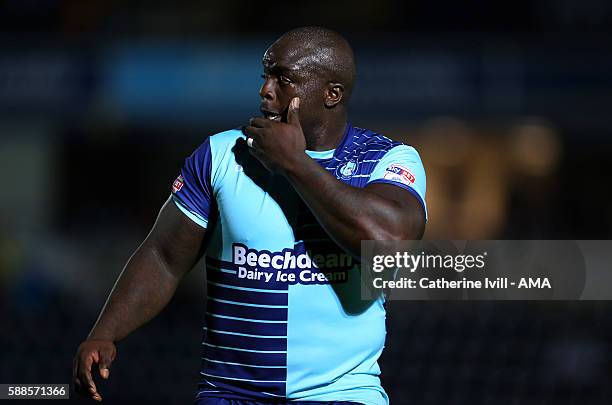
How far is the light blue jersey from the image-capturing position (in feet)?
14.3

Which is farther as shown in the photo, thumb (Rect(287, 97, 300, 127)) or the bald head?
the bald head

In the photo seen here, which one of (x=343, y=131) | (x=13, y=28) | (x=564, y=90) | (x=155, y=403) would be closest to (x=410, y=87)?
(x=564, y=90)

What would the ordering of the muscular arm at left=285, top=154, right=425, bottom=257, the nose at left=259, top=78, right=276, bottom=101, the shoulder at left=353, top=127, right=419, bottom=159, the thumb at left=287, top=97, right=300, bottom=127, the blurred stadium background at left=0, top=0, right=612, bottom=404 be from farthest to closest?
1. the blurred stadium background at left=0, top=0, right=612, bottom=404
2. the shoulder at left=353, top=127, right=419, bottom=159
3. the nose at left=259, top=78, right=276, bottom=101
4. the thumb at left=287, top=97, right=300, bottom=127
5. the muscular arm at left=285, top=154, right=425, bottom=257

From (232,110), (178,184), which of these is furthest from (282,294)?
(232,110)

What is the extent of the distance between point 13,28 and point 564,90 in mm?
7785

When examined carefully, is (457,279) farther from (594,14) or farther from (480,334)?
(594,14)

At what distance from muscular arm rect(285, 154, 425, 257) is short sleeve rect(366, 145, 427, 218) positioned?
0.18 meters

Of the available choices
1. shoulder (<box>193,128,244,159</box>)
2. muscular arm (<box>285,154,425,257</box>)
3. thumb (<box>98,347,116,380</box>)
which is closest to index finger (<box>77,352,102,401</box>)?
thumb (<box>98,347,116,380</box>)

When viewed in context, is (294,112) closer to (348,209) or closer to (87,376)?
(348,209)

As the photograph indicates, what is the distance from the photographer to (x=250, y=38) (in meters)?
14.7

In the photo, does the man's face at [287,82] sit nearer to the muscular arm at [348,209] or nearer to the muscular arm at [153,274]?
the muscular arm at [348,209]

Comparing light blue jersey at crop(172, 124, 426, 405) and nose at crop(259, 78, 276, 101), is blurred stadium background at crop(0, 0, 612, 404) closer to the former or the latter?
light blue jersey at crop(172, 124, 426, 405)

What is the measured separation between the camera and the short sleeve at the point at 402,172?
432 centimetres

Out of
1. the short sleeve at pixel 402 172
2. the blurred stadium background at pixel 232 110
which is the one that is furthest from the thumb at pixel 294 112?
the blurred stadium background at pixel 232 110
